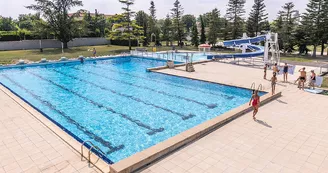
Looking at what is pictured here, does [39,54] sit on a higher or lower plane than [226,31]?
lower

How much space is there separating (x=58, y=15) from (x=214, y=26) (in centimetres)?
2371

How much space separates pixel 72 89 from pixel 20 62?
36.1ft

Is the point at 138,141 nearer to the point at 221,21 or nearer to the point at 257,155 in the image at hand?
the point at 257,155

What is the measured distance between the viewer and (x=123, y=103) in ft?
37.3

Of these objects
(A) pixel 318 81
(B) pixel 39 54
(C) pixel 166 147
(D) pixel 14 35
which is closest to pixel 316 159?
(C) pixel 166 147

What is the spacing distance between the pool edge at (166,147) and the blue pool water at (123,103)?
141cm

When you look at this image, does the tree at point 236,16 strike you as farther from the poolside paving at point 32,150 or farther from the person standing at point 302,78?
the poolside paving at point 32,150

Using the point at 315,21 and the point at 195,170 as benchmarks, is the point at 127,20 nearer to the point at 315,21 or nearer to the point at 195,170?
the point at 315,21

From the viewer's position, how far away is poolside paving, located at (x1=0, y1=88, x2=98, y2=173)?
5371 mm

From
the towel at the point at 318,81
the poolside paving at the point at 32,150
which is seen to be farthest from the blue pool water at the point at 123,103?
the towel at the point at 318,81

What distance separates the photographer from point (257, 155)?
19.1 ft

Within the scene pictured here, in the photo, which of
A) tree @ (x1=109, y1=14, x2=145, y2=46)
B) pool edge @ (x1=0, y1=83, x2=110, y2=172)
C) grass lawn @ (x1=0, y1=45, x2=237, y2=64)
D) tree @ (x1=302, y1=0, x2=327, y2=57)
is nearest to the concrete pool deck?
pool edge @ (x1=0, y1=83, x2=110, y2=172)

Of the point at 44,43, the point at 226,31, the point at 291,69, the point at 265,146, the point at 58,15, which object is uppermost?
the point at 58,15

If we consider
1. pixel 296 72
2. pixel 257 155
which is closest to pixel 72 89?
pixel 257 155
